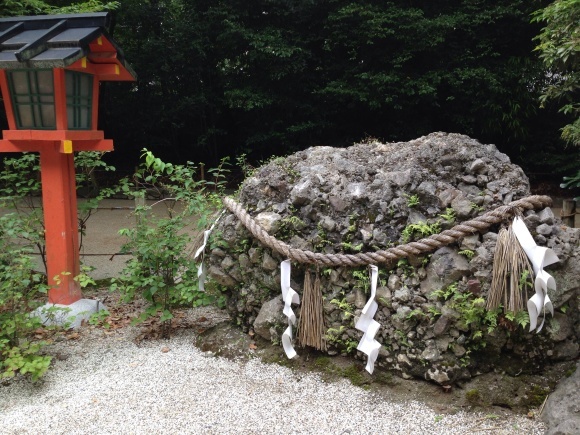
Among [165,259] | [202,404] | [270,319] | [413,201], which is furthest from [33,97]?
[413,201]

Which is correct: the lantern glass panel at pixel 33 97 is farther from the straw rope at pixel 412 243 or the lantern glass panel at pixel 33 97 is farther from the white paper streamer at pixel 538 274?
the white paper streamer at pixel 538 274

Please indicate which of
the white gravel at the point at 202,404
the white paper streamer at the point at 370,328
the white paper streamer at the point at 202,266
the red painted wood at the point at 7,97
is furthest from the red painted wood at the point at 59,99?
the white paper streamer at the point at 370,328

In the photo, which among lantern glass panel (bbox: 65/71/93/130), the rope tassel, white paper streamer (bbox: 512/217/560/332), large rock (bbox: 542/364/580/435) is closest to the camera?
large rock (bbox: 542/364/580/435)

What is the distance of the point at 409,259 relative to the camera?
2.66 metres

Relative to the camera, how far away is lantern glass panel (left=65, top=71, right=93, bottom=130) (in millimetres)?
3480

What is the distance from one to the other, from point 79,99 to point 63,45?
0.41 m

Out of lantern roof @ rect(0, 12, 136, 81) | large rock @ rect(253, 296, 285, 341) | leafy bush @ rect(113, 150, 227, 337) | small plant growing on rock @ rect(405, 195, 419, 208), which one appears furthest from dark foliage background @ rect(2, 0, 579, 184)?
large rock @ rect(253, 296, 285, 341)

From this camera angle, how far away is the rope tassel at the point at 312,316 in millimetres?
2816

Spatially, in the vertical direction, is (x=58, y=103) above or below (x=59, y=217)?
above

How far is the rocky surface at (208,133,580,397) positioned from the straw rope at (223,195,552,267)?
0.18 ft

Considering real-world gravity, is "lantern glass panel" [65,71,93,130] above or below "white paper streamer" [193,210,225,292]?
above

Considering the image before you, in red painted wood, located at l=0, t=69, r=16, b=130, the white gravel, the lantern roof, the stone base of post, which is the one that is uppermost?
the lantern roof

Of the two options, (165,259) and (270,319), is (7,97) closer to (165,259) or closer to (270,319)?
(165,259)

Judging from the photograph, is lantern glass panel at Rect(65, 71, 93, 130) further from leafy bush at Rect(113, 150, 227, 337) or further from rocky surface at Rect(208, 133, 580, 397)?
rocky surface at Rect(208, 133, 580, 397)
